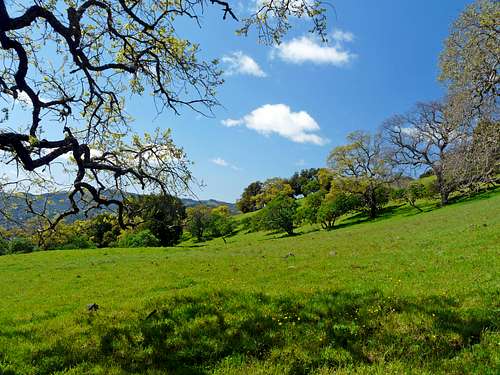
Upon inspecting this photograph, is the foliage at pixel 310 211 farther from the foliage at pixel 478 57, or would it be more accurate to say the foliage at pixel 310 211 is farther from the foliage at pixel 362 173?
the foliage at pixel 478 57

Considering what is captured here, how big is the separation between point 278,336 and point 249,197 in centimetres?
14850

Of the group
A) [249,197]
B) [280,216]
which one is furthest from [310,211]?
[249,197]

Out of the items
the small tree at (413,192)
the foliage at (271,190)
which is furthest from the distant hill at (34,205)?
the foliage at (271,190)

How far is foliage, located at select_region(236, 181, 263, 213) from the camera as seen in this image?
6122 inches

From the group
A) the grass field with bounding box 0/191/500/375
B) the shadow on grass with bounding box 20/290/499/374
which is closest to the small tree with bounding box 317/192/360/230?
the grass field with bounding box 0/191/500/375

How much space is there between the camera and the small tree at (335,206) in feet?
233

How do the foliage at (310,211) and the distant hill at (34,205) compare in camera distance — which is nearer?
the distant hill at (34,205)

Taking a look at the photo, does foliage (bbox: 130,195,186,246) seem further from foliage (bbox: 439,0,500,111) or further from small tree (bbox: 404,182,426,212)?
small tree (bbox: 404,182,426,212)

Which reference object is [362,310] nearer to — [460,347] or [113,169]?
[460,347]

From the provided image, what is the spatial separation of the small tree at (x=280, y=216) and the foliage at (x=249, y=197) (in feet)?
260

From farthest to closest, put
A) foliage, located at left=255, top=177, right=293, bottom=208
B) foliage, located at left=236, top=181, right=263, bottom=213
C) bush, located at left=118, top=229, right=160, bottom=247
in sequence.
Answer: foliage, located at left=236, top=181, right=263, bottom=213 < foliage, located at left=255, top=177, right=293, bottom=208 < bush, located at left=118, top=229, right=160, bottom=247

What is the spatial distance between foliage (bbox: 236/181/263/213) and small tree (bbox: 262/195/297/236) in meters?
79.4

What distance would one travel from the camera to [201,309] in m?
9.59

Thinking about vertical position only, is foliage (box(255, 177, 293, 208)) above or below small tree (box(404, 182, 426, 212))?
above
